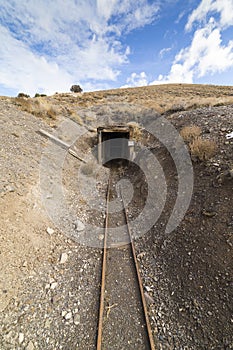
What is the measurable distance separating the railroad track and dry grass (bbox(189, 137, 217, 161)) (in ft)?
15.1

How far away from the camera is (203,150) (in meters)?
7.59

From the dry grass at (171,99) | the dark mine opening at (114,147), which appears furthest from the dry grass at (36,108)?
the dry grass at (171,99)

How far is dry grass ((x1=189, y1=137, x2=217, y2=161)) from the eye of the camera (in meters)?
7.36

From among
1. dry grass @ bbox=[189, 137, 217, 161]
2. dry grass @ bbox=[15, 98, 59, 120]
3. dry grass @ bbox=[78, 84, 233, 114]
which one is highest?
dry grass @ bbox=[78, 84, 233, 114]

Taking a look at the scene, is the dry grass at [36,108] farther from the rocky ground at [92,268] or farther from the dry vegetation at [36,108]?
the rocky ground at [92,268]

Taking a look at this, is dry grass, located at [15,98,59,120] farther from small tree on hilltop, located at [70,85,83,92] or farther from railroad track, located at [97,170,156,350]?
small tree on hilltop, located at [70,85,83,92]

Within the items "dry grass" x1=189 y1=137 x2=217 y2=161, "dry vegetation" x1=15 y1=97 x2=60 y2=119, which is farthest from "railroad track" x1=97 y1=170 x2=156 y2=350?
"dry vegetation" x1=15 y1=97 x2=60 y2=119

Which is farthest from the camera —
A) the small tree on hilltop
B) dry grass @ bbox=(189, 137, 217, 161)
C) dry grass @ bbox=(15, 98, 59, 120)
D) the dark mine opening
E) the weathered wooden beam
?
the small tree on hilltop

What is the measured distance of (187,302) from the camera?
4.06 metres

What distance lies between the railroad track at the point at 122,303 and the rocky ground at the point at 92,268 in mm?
197

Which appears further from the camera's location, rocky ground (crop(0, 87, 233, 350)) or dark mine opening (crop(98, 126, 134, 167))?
dark mine opening (crop(98, 126, 134, 167))

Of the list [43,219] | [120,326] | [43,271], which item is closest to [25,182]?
[43,219]

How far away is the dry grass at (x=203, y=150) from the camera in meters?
7.36

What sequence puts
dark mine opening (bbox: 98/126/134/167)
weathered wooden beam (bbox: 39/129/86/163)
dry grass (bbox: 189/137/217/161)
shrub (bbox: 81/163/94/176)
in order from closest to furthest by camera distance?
1. dry grass (bbox: 189/137/217/161)
2. shrub (bbox: 81/163/94/176)
3. weathered wooden beam (bbox: 39/129/86/163)
4. dark mine opening (bbox: 98/126/134/167)
